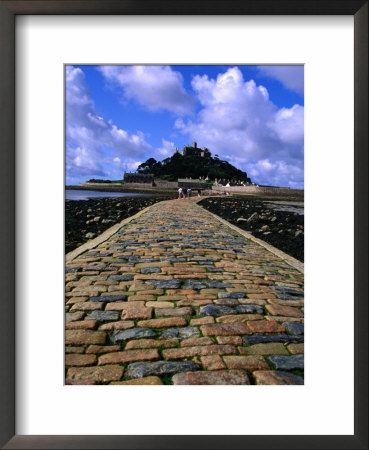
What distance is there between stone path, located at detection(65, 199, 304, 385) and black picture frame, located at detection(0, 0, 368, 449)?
346mm

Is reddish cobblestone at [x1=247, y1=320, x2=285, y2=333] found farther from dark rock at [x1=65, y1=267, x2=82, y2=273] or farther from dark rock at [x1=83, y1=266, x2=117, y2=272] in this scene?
dark rock at [x1=65, y1=267, x2=82, y2=273]

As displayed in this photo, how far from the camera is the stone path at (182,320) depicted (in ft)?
6.20

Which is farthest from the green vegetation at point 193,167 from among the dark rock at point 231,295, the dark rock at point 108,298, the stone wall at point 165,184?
the dark rock at point 108,298

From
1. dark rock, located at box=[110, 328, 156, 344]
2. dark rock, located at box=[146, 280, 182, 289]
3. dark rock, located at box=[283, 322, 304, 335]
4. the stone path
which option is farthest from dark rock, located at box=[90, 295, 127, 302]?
dark rock, located at box=[283, 322, 304, 335]

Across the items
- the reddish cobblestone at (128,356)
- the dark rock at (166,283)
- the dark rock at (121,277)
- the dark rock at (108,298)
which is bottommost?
the reddish cobblestone at (128,356)

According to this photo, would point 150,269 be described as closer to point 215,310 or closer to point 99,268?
point 99,268

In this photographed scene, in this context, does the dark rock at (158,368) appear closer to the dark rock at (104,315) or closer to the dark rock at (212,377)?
the dark rock at (212,377)
